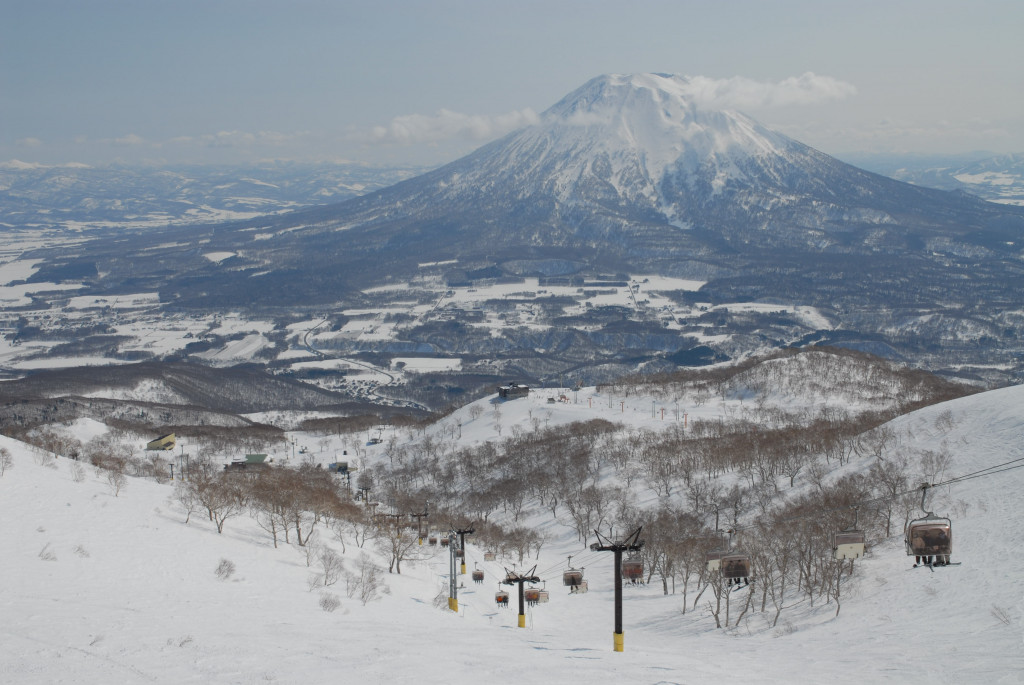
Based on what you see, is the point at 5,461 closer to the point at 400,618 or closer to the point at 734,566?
the point at 400,618

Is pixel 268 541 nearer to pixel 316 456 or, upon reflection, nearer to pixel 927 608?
pixel 927 608

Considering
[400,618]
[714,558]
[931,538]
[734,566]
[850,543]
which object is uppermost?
[931,538]

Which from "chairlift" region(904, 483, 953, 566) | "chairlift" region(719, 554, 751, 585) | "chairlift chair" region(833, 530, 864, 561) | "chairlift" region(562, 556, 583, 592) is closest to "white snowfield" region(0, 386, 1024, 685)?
"chairlift" region(562, 556, 583, 592)

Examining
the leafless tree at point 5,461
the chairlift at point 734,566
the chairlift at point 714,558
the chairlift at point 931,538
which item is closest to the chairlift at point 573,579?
the chairlift at point 714,558

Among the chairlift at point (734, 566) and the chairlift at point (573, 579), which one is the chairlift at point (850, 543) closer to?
the chairlift at point (734, 566)

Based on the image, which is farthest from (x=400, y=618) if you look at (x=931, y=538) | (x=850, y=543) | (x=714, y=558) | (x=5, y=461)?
(x=5, y=461)

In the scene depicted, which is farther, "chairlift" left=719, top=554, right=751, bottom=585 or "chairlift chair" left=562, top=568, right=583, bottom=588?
"chairlift chair" left=562, top=568, right=583, bottom=588

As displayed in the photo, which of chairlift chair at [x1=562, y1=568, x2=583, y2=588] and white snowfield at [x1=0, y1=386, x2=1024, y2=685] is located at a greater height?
white snowfield at [x1=0, y1=386, x2=1024, y2=685]

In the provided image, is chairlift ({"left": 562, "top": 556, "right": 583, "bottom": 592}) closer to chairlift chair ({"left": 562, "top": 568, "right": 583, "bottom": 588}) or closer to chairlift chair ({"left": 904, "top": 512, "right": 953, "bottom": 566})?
chairlift chair ({"left": 562, "top": 568, "right": 583, "bottom": 588})
